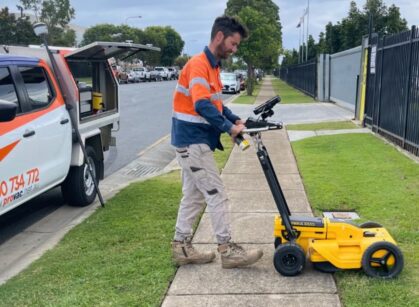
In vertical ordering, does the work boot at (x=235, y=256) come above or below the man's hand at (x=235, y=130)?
below

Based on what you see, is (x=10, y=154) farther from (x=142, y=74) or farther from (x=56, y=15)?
(x=56, y=15)

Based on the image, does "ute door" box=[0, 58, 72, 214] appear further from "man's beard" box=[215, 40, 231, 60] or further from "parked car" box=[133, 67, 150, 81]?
"parked car" box=[133, 67, 150, 81]

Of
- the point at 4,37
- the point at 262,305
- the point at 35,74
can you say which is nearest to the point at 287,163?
the point at 35,74

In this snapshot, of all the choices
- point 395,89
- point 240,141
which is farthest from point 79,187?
point 395,89

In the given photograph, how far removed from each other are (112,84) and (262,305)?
5.06 metres

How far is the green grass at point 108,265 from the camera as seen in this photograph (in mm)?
4031

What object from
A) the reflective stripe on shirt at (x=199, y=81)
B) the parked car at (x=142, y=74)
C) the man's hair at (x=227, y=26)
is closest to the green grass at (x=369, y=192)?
the reflective stripe on shirt at (x=199, y=81)

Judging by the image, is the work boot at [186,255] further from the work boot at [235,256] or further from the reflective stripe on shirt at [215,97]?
the reflective stripe on shirt at [215,97]

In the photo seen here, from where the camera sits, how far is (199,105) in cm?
409

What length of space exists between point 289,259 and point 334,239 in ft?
1.26

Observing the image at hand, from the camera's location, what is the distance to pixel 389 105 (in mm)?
11391

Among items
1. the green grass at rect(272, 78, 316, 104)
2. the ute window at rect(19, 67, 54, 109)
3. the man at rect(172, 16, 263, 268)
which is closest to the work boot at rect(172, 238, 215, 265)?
the man at rect(172, 16, 263, 268)

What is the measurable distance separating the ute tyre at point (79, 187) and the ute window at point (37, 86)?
1020 millimetres

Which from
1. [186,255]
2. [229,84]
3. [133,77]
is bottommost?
[133,77]
